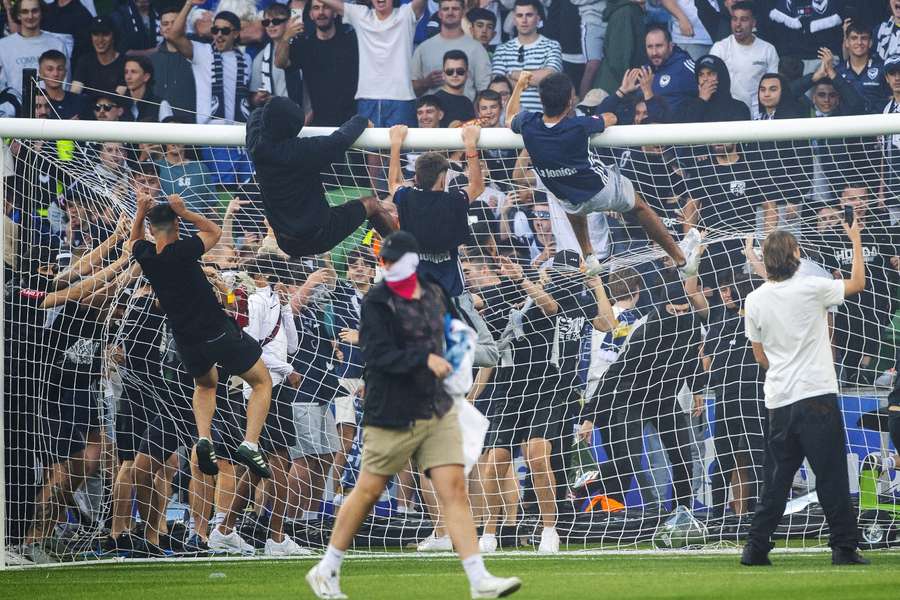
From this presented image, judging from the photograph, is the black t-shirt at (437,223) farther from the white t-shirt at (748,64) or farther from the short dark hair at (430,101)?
the white t-shirt at (748,64)

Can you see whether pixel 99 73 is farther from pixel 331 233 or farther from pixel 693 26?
pixel 693 26

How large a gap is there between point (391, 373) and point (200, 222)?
3.40m

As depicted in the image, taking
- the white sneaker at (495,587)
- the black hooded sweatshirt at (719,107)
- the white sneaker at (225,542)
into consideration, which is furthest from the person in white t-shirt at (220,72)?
the white sneaker at (495,587)

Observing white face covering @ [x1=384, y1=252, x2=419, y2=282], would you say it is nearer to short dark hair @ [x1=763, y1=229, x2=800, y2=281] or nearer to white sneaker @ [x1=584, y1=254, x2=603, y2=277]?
short dark hair @ [x1=763, y1=229, x2=800, y2=281]

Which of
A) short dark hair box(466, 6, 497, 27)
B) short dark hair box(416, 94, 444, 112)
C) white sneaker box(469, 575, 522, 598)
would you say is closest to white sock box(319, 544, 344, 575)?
white sneaker box(469, 575, 522, 598)

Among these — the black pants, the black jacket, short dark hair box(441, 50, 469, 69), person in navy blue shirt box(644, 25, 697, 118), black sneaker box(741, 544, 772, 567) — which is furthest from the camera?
short dark hair box(441, 50, 469, 69)

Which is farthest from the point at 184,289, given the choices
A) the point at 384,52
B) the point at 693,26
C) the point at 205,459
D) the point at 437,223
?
the point at 693,26

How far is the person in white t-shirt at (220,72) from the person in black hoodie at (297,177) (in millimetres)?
5141

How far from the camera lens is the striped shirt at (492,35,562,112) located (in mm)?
14179

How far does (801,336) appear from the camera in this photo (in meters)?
8.21

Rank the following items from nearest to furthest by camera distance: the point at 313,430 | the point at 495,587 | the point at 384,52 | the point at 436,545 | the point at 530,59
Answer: the point at 495,587 < the point at 436,545 < the point at 313,430 < the point at 530,59 < the point at 384,52

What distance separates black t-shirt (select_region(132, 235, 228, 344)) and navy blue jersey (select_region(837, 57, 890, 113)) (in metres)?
7.86

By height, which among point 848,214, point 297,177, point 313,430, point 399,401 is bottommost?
point 313,430

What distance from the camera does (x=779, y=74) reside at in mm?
13602
